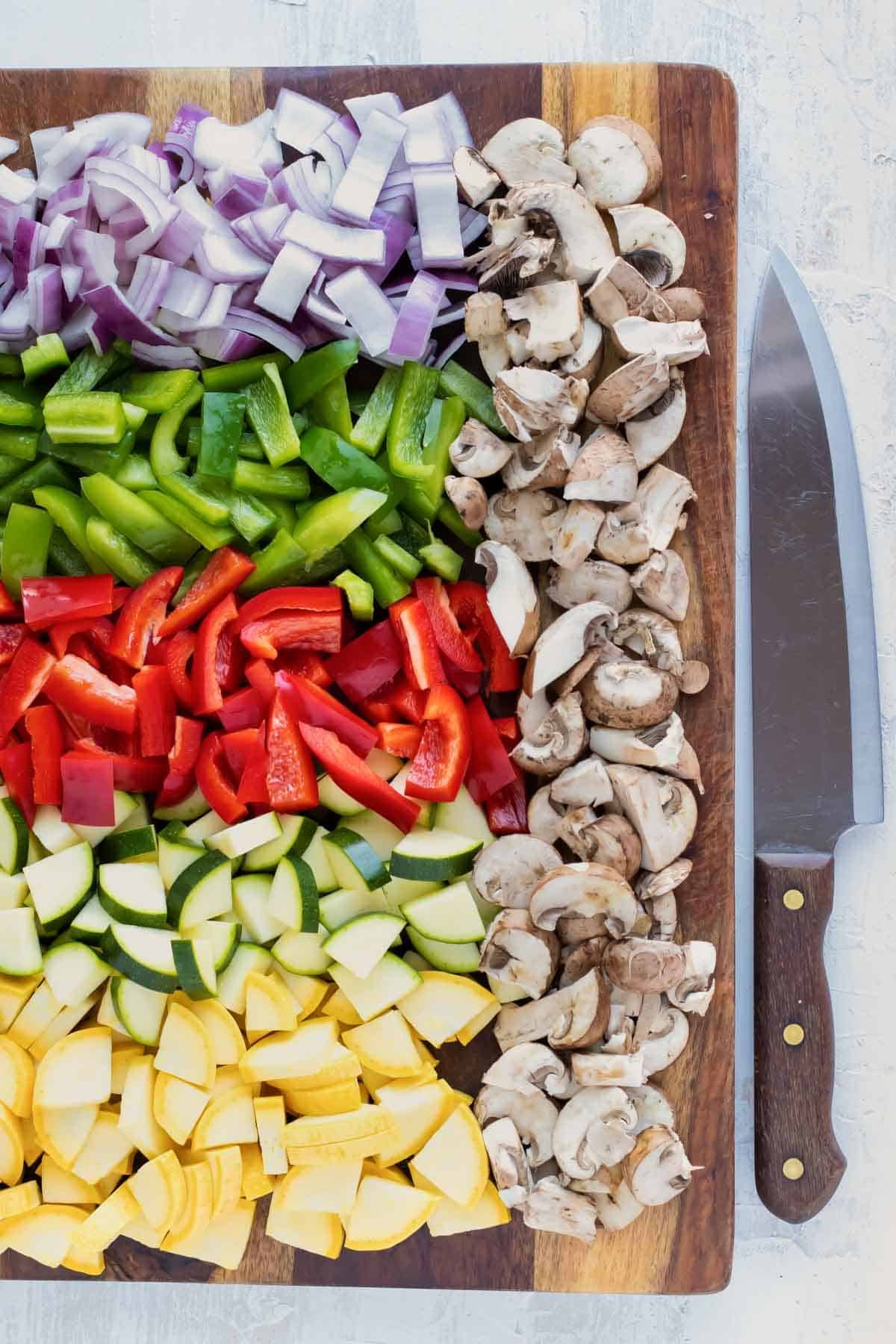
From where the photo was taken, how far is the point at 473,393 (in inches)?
83.3

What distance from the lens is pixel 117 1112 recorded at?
2072mm

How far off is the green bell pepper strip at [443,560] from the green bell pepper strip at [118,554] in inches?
21.3

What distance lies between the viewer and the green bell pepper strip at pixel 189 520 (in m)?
2.06

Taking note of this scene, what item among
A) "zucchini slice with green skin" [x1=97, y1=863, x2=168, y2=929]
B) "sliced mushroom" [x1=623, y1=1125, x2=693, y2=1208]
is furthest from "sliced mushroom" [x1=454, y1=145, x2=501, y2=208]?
"sliced mushroom" [x1=623, y1=1125, x2=693, y2=1208]

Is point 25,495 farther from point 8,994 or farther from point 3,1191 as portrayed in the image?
point 3,1191

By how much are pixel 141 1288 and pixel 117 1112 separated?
571 millimetres

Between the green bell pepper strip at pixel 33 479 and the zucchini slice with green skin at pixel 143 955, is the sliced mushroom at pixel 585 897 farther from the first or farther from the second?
the green bell pepper strip at pixel 33 479

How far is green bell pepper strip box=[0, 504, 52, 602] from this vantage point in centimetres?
208

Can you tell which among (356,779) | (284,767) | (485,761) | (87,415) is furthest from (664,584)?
(87,415)

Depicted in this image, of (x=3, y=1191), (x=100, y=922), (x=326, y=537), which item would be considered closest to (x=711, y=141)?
(x=326, y=537)

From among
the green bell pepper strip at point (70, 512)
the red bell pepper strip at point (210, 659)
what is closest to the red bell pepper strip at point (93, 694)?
the red bell pepper strip at point (210, 659)

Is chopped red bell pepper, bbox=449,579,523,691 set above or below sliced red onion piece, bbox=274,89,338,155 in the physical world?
below

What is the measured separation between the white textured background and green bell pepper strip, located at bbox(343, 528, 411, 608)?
1.01 m

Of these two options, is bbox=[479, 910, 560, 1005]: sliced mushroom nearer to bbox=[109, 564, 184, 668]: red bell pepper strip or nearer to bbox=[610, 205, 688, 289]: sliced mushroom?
bbox=[109, 564, 184, 668]: red bell pepper strip
